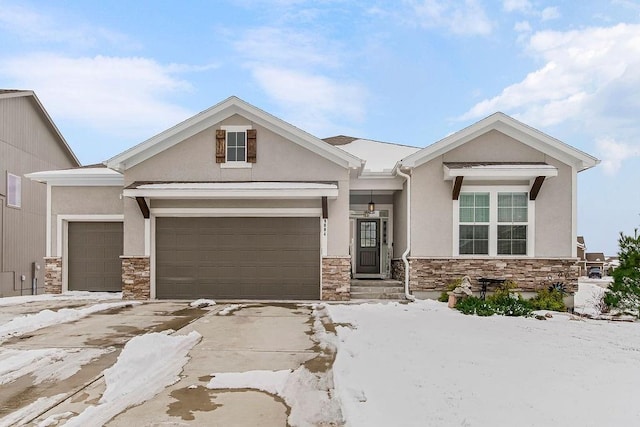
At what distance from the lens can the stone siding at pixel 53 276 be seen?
1317 centimetres

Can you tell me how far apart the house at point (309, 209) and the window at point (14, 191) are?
7328mm

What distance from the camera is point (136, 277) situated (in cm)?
1195

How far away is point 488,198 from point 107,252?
11.4m

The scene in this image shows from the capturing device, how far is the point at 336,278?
11758 mm

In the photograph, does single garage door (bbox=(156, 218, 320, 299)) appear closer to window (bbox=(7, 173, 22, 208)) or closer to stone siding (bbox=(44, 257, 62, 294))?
stone siding (bbox=(44, 257, 62, 294))

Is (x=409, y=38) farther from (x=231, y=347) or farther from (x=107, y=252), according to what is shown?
(x=231, y=347)

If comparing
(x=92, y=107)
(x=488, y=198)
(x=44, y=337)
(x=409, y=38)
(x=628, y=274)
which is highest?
(x=409, y=38)

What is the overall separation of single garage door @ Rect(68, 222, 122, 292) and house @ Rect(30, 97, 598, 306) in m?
1.75

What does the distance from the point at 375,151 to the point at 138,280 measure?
8.89 metres

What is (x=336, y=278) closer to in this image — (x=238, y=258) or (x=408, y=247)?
(x=408, y=247)

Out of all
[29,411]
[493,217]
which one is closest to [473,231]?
[493,217]

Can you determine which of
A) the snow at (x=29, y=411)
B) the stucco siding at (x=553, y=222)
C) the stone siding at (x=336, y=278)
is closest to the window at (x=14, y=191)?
the stone siding at (x=336, y=278)

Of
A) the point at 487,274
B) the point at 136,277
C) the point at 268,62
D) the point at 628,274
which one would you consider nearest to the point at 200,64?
the point at 268,62

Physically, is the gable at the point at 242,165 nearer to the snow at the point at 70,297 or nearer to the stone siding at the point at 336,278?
the stone siding at the point at 336,278
